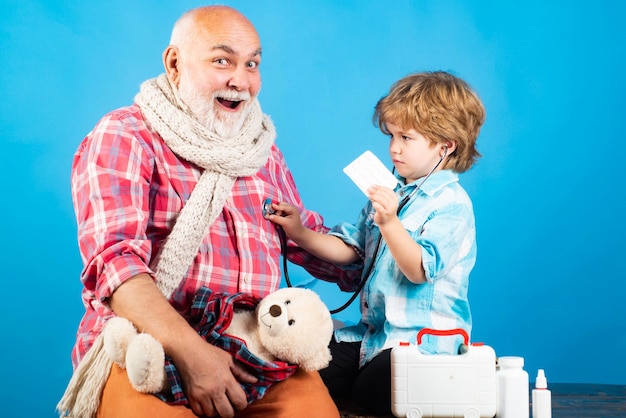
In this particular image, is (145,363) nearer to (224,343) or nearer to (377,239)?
(224,343)

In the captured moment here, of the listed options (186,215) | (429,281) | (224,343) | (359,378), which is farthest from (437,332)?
(186,215)

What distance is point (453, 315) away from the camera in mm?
2029

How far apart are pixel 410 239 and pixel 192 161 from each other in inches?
19.3

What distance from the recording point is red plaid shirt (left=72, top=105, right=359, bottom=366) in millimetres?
1741

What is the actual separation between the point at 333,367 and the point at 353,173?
0.47 metres

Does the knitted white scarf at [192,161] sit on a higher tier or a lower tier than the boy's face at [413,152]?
lower

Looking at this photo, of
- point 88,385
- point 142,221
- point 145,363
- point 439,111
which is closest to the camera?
point 145,363

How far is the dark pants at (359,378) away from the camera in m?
1.93

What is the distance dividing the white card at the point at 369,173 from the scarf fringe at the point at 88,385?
643 mm

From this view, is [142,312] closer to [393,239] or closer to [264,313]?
[264,313]

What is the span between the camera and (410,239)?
191cm

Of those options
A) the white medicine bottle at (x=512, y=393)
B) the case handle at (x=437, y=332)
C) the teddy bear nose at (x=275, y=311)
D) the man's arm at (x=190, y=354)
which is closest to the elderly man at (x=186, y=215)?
the man's arm at (x=190, y=354)

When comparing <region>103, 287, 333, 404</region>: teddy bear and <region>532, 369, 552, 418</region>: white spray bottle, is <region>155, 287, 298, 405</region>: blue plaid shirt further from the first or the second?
<region>532, 369, 552, 418</region>: white spray bottle

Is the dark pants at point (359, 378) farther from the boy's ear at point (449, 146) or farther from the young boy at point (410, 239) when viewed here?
the boy's ear at point (449, 146)
